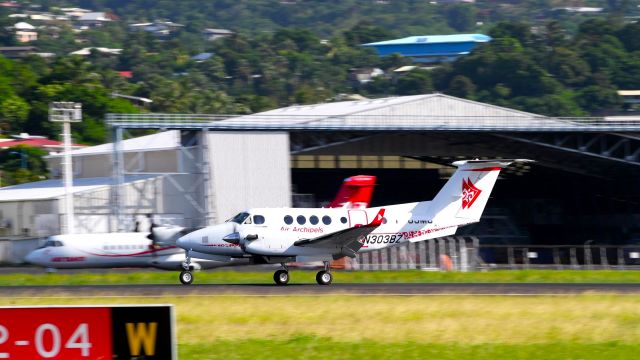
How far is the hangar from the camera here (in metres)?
59.6

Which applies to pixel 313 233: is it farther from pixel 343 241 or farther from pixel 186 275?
pixel 186 275

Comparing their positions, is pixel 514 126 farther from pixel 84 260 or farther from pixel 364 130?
pixel 84 260

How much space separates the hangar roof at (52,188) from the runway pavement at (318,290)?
27.6 m

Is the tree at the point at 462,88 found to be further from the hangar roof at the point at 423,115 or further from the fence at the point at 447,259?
the fence at the point at 447,259

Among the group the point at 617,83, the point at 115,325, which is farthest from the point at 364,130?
the point at 617,83

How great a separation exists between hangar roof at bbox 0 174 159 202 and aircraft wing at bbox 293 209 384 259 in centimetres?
2572

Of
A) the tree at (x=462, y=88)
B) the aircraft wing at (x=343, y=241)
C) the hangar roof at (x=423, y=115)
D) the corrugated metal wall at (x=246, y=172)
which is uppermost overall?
the tree at (x=462, y=88)

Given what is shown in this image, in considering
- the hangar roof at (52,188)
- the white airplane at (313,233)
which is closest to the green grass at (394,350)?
the white airplane at (313,233)

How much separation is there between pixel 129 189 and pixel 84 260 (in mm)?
15446

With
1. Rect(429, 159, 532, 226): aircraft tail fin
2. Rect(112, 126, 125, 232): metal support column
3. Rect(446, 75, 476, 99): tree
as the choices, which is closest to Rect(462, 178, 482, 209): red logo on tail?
Rect(429, 159, 532, 226): aircraft tail fin

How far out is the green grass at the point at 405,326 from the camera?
62.0 feet

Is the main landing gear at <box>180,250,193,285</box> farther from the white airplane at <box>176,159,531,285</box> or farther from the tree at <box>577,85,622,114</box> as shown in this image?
the tree at <box>577,85,622,114</box>

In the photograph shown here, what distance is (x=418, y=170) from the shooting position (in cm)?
8044

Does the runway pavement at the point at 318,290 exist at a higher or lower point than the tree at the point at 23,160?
lower
